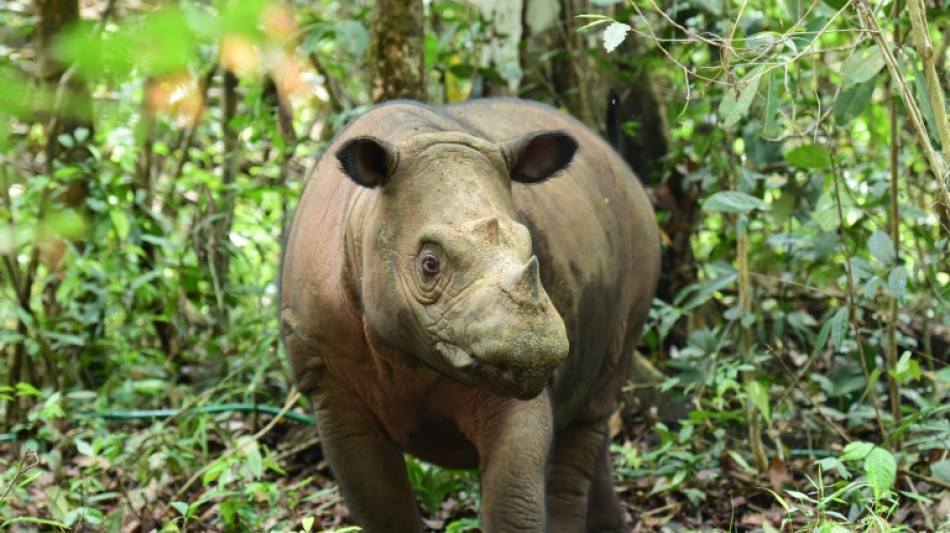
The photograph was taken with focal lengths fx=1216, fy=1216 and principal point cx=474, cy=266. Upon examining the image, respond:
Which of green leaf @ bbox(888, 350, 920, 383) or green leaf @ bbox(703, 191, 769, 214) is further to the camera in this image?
green leaf @ bbox(703, 191, 769, 214)

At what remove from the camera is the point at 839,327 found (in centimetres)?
515

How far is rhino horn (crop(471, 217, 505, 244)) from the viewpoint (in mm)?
3746

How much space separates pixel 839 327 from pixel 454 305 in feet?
7.10

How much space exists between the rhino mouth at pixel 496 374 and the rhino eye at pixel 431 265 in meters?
0.23

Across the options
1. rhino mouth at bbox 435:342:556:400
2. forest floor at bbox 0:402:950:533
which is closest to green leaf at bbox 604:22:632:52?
rhino mouth at bbox 435:342:556:400

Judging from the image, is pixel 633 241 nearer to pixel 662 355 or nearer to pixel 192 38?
pixel 662 355

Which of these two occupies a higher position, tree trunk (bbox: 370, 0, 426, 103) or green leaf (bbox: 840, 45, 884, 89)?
green leaf (bbox: 840, 45, 884, 89)

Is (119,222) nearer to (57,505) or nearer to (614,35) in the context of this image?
(57,505)

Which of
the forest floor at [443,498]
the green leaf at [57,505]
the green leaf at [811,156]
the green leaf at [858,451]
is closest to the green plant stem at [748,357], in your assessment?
the forest floor at [443,498]

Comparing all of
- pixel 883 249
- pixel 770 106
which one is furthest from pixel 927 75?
pixel 883 249

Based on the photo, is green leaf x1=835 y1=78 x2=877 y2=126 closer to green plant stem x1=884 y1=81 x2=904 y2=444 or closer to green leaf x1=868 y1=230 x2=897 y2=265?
green plant stem x1=884 y1=81 x2=904 y2=444

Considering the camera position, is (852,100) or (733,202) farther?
(733,202)

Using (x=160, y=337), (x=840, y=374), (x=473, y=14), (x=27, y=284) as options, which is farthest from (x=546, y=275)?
(x=473, y=14)

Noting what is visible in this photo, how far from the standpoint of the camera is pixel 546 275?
4.57 metres
